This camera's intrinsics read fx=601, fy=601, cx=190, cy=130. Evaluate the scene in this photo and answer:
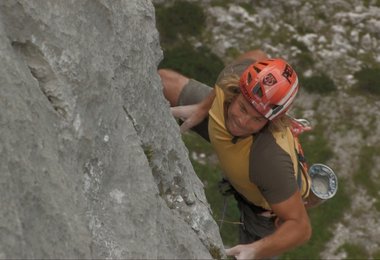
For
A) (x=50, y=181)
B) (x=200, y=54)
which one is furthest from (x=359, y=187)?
(x=50, y=181)

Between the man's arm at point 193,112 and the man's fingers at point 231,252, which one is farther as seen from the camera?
the man's arm at point 193,112

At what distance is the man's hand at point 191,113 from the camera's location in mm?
8219

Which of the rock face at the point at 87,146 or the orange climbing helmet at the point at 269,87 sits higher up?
the rock face at the point at 87,146

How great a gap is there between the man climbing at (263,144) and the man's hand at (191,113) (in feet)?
1.64

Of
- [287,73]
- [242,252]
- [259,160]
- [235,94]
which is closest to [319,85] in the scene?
[235,94]

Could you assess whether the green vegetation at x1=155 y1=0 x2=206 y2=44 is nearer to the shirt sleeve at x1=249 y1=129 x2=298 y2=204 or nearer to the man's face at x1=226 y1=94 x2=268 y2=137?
the man's face at x1=226 y1=94 x2=268 y2=137

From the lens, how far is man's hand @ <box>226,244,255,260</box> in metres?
6.26

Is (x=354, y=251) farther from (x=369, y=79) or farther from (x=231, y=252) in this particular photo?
(x=231, y=252)

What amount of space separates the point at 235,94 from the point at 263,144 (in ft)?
2.86

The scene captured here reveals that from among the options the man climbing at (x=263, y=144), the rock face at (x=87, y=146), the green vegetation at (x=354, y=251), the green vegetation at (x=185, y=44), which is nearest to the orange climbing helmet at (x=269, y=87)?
the man climbing at (x=263, y=144)

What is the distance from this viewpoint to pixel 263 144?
6695 mm

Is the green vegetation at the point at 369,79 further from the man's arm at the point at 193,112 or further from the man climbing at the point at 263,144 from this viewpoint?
the man climbing at the point at 263,144

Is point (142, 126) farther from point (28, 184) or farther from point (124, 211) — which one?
point (28, 184)

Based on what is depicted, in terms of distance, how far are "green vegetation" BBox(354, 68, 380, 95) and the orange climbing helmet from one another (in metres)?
9.28
